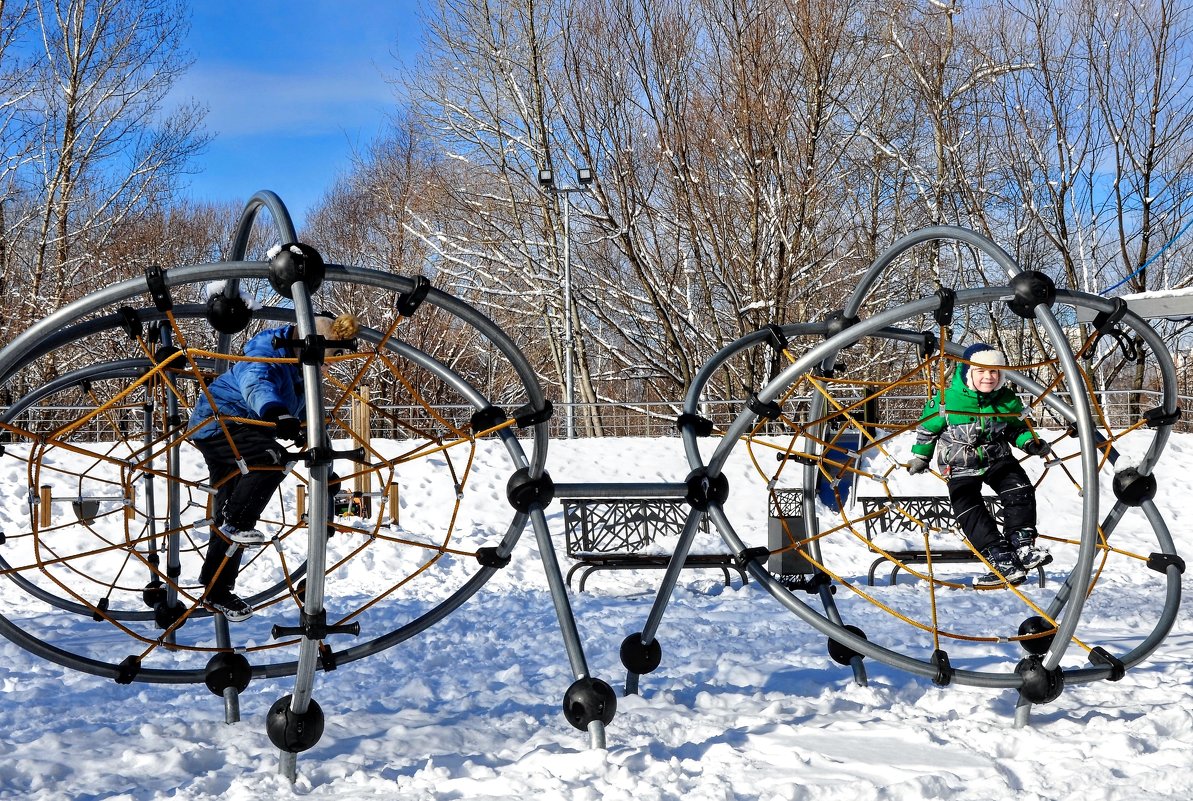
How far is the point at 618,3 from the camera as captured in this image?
58.9ft

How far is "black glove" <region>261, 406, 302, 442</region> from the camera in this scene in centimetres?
439

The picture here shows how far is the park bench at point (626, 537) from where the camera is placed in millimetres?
7699

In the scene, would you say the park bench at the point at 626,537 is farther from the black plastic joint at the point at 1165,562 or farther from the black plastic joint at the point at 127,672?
the black plastic joint at the point at 127,672

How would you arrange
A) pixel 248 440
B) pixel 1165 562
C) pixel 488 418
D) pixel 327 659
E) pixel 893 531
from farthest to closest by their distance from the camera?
pixel 893 531 → pixel 248 440 → pixel 1165 562 → pixel 488 418 → pixel 327 659

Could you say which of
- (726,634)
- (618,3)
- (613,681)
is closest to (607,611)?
(726,634)

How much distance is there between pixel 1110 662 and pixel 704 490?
1.78 m

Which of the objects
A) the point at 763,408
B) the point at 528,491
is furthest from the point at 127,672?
the point at 763,408

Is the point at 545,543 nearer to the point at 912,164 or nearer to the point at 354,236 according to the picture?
the point at 912,164

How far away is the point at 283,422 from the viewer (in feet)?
14.4

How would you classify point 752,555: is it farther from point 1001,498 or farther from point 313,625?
point 313,625

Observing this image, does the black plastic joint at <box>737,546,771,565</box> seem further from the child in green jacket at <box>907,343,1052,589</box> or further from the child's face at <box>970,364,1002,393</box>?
the child's face at <box>970,364,1002,393</box>

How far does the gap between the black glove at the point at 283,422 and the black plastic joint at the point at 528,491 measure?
3.57 ft

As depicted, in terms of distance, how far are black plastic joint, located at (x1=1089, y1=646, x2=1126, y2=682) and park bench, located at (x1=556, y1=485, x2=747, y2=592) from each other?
135 inches

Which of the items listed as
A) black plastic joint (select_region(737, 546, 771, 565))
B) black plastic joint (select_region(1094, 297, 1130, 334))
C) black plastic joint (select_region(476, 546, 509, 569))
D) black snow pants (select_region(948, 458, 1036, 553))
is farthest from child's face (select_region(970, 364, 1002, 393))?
black plastic joint (select_region(476, 546, 509, 569))
